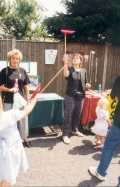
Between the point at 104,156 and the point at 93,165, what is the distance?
0.95 m

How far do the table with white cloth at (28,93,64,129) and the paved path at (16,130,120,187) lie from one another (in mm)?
325

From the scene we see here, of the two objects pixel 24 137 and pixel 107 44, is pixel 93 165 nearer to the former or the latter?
pixel 24 137

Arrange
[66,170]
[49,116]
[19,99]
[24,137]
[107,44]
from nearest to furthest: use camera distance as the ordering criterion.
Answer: [66,170], [19,99], [24,137], [49,116], [107,44]

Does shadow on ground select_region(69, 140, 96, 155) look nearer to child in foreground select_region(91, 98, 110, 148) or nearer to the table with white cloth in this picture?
child in foreground select_region(91, 98, 110, 148)

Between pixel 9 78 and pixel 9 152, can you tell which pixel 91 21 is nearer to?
pixel 9 78

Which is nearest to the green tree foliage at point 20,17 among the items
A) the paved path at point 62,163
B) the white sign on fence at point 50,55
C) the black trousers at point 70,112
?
the white sign on fence at point 50,55

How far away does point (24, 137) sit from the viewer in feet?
22.8

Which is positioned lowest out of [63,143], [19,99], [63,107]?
[63,143]

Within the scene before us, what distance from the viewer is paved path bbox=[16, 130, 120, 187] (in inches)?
214

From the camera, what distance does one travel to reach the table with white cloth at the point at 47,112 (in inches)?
302

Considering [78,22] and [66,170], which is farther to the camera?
[78,22]

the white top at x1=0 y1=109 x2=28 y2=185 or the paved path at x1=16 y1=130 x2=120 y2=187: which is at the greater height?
the white top at x1=0 y1=109 x2=28 y2=185

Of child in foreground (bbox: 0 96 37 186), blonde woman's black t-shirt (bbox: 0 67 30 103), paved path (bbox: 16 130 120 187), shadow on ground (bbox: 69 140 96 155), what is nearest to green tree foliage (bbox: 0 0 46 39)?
paved path (bbox: 16 130 120 187)

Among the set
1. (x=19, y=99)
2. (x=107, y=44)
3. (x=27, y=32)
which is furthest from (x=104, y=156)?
(x=27, y=32)
